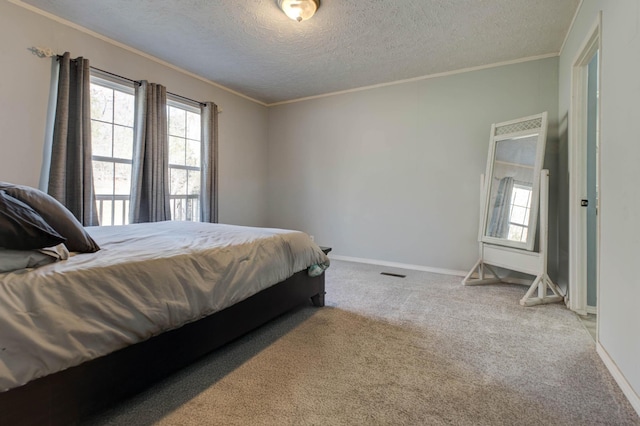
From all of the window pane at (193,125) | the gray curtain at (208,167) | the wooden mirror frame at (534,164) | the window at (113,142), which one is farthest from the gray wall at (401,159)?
the window at (113,142)

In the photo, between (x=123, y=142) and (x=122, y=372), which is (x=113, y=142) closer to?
(x=123, y=142)

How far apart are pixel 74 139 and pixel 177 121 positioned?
1.27 meters

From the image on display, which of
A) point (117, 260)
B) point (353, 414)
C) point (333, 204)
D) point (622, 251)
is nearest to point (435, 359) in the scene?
point (353, 414)

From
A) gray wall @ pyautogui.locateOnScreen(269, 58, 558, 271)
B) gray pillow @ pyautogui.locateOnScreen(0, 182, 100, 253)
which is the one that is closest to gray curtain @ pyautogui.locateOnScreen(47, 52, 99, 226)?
gray pillow @ pyautogui.locateOnScreen(0, 182, 100, 253)

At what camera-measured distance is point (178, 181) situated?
12.8 ft

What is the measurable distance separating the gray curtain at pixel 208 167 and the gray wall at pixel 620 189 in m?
3.84

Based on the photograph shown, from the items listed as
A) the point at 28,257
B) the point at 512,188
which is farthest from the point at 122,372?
the point at 512,188

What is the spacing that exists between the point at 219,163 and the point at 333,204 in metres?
1.76

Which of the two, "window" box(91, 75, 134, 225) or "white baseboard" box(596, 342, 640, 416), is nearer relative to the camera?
"white baseboard" box(596, 342, 640, 416)

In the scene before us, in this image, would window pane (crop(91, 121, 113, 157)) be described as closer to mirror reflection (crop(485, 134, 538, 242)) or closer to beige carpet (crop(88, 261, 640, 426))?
beige carpet (crop(88, 261, 640, 426))

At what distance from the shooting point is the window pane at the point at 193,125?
4.00m

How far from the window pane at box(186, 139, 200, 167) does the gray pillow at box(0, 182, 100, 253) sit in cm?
269

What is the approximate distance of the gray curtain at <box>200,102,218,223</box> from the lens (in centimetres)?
402

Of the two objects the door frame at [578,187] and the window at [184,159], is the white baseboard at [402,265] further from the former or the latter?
the window at [184,159]
